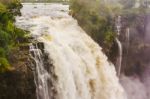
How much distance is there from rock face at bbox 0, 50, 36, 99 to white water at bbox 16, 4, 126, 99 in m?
0.61

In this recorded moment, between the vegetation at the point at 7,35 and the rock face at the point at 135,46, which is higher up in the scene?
the vegetation at the point at 7,35

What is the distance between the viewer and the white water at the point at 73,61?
20.8m

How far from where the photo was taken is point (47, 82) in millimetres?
20000

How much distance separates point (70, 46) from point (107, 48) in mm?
5896

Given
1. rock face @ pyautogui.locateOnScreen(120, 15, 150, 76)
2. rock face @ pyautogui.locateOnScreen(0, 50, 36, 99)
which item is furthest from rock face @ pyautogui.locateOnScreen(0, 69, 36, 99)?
rock face @ pyautogui.locateOnScreen(120, 15, 150, 76)

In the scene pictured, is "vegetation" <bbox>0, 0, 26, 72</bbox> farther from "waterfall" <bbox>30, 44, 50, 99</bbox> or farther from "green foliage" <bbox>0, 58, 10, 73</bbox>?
"waterfall" <bbox>30, 44, 50, 99</bbox>

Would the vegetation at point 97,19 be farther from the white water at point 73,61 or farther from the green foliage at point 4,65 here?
the green foliage at point 4,65

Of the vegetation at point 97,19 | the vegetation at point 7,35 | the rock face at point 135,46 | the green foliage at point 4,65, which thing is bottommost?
the rock face at point 135,46

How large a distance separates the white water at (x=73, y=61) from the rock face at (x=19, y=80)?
0.61 meters

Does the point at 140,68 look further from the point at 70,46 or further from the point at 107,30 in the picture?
the point at 70,46

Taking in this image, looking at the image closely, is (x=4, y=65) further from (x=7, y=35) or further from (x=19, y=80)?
(x=7, y=35)

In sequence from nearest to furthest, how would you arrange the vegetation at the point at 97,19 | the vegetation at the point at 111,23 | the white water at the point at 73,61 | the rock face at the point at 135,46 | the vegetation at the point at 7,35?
1. the vegetation at the point at 7,35
2. the white water at the point at 73,61
3. the vegetation at the point at 97,19
4. the vegetation at the point at 111,23
5. the rock face at the point at 135,46

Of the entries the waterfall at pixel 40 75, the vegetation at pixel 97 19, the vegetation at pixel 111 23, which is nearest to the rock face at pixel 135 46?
the vegetation at pixel 111 23

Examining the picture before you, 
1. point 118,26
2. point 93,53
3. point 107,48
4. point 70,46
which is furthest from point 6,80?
point 118,26
